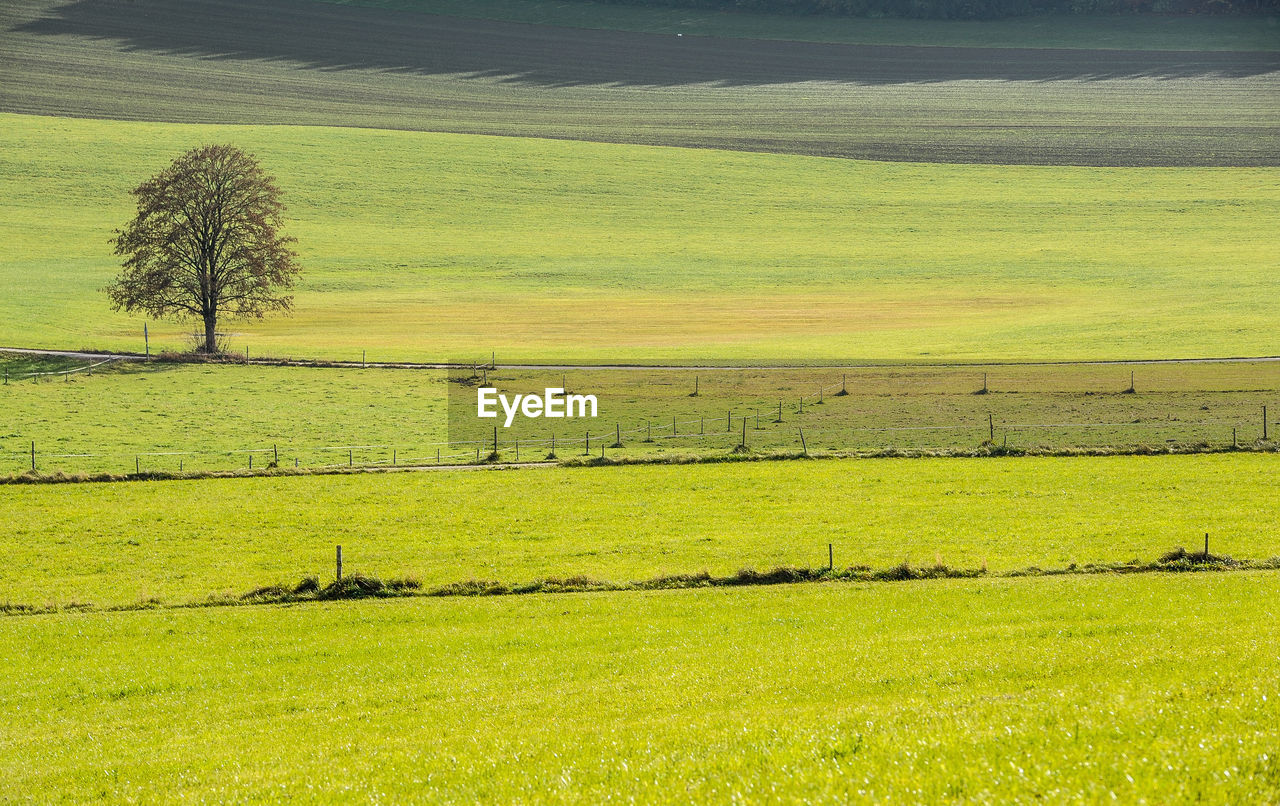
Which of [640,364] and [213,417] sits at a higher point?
[640,364]

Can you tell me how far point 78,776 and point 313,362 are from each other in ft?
166

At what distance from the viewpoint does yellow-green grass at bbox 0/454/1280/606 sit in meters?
31.0

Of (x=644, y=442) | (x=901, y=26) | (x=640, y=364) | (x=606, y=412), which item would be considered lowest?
(x=644, y=442)

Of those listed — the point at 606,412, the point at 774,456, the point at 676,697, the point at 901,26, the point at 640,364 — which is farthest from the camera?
the point at 901,26

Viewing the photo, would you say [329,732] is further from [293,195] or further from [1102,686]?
[293,195]

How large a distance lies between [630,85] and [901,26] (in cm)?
4048

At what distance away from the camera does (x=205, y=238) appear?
70.0 metres

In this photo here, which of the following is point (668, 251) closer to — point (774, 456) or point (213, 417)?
point (213, 417)

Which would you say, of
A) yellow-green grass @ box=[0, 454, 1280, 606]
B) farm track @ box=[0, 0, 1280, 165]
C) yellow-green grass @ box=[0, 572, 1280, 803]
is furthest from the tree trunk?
farm track @ box=[0, 0, 1280, 165]

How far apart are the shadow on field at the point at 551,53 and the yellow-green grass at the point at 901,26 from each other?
2690 millimetres

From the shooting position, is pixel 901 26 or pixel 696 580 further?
pixel 901 26

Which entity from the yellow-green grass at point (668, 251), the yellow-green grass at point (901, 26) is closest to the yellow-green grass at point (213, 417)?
the yellow-green grass at point (668, 251)

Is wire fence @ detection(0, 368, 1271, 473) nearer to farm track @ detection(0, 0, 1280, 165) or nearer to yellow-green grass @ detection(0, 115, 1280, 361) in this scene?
yellow-green grass @ detection(0, 115, 1280, 361)

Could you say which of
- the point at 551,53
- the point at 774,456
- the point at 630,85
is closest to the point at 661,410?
the point at 774,456
